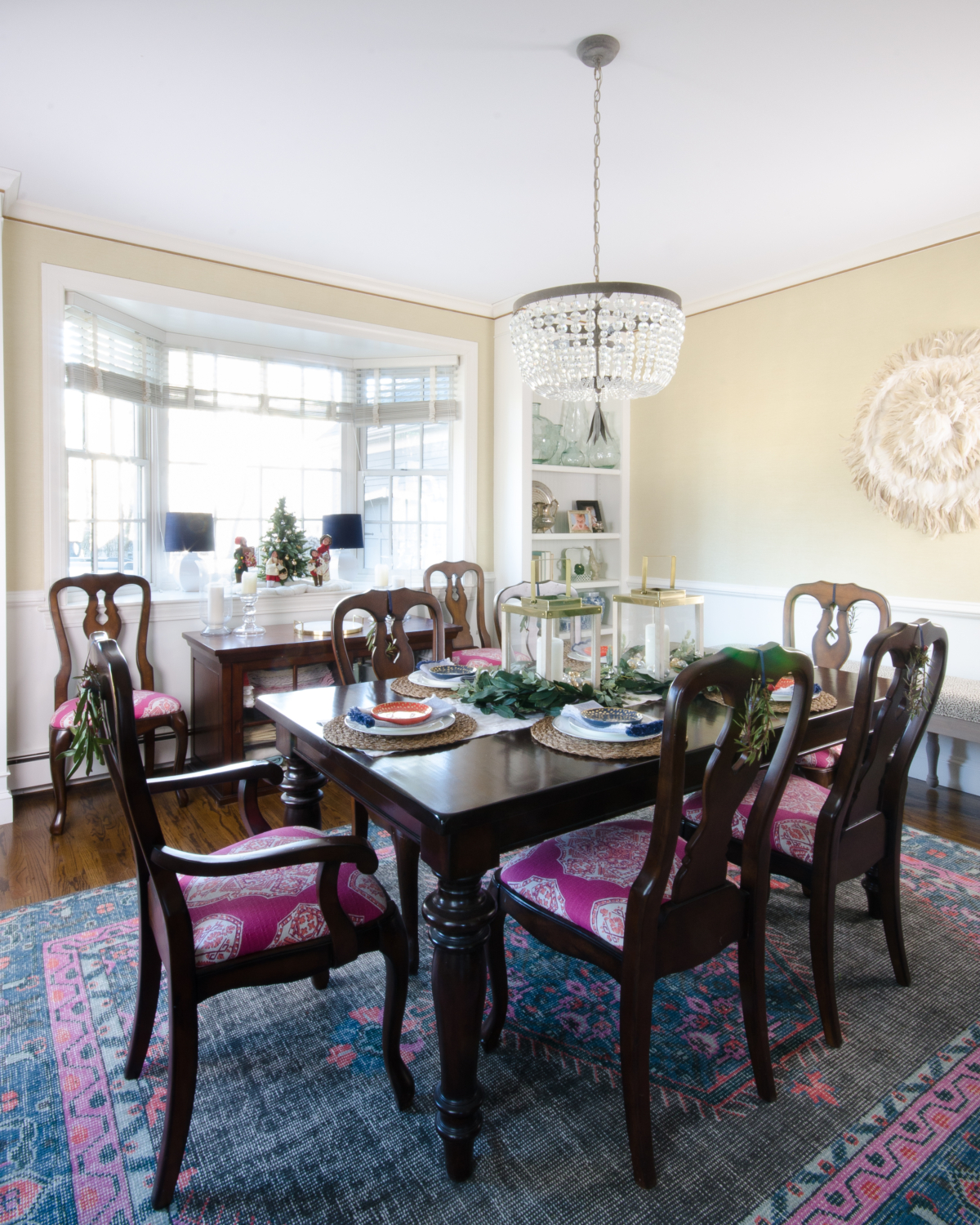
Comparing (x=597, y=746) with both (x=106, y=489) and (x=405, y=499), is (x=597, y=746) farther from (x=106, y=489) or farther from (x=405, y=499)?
(x=405, y=499)

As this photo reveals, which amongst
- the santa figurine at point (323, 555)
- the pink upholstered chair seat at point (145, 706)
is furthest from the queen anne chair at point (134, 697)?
the santa figurine at point (323, 555)

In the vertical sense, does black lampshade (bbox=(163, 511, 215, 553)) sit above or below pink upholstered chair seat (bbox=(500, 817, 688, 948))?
above

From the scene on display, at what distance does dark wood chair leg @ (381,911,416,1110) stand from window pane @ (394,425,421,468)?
3.63 m

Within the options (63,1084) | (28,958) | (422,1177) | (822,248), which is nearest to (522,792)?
(422,1177)

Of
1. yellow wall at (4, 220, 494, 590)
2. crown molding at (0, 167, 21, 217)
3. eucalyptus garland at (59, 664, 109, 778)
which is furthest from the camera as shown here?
yellow wall at (4, 220, 494, 590)

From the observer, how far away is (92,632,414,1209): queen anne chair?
4.40 ft

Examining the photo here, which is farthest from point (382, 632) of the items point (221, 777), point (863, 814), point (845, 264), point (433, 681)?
point (845, 264)

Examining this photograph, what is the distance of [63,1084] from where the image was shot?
1658 millimetres

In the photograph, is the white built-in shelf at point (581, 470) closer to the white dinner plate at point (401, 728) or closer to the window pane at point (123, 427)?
the window pane at point (123, 427)

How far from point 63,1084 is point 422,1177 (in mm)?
860

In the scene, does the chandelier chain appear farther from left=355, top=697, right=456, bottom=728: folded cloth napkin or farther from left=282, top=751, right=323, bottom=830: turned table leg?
left=282, top=751, right=323, bottom=830: turned table leg

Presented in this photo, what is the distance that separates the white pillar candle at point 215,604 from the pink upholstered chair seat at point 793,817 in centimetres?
251

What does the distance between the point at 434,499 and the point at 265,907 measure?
3.64m

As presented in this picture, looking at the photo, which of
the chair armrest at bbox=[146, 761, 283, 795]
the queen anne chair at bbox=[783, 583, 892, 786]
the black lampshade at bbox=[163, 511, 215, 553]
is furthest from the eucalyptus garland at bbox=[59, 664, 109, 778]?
the queen anne chair at bbox=[783, 583, 892, 786]
